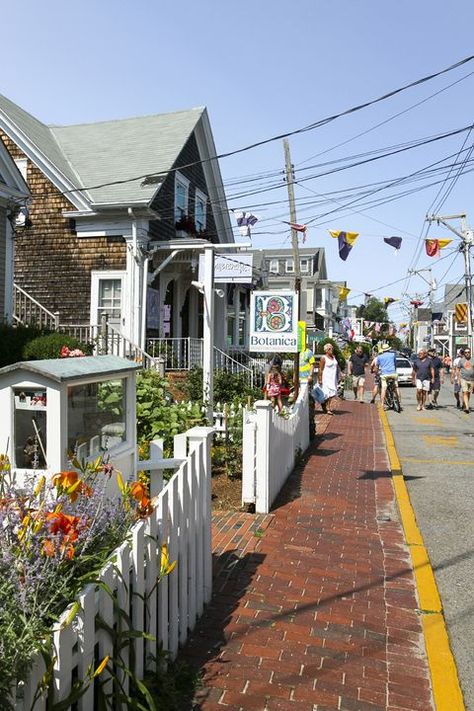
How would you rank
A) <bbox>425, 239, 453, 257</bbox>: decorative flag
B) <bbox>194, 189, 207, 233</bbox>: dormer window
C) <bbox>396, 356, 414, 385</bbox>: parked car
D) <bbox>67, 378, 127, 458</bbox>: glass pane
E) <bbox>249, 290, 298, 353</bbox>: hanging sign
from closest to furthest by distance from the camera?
1. <bbox>67, 378, 127, 458</bbox>: glass pane
2. <bbox>249, 290, 298, 353</bbox>: hanging sign
3. <bbox>194, 189, 207, 233</bbox>: dormer window
4. <bbox>425, 239, 453, 257</bbox>: decorative flag
5. <bbox>396, 356, 414, 385</bbox>: parked car

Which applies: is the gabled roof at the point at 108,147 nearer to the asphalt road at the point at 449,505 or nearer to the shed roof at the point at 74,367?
the asphalt road at the point at 449,505

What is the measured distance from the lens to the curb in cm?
322

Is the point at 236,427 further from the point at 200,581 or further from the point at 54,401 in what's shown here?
the point at 54,401

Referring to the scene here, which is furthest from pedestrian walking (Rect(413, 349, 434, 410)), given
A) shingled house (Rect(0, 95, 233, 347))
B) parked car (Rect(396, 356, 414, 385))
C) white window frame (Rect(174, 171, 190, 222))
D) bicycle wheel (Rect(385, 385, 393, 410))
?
parked car (Rect(396, 356, 414, 385))

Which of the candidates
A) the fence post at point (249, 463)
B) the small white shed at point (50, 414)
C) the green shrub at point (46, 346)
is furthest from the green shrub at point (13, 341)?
the small white shed at point (50, 414)

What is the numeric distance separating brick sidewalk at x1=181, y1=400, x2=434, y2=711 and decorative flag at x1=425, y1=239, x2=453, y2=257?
18595 mm

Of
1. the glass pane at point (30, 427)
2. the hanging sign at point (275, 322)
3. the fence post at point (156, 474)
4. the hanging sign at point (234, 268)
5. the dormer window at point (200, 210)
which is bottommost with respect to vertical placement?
the fence post at point (156, 474)

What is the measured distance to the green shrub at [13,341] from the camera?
10.9 m

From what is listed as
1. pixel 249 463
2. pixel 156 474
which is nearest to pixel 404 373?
pixel 249 463

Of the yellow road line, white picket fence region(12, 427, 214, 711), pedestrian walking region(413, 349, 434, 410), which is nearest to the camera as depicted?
white picket fence region(12, 427, 214, 711)

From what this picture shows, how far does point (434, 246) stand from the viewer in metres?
24.0

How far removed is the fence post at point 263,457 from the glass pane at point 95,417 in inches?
94.7

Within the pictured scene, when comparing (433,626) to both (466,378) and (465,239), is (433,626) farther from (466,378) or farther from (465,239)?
(465,239)

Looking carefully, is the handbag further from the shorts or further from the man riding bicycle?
the shorts
